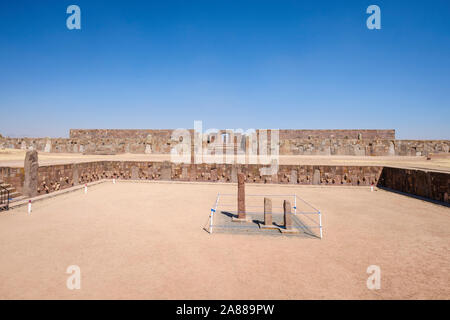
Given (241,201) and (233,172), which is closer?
(241,201)

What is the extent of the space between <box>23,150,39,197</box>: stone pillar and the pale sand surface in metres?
1.76

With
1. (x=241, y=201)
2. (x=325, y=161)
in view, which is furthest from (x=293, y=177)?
(x=241, y=201)

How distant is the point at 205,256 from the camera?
13.4 ft

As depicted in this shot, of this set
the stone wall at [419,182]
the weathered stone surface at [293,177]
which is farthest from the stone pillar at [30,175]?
the stone wall at [419,182]

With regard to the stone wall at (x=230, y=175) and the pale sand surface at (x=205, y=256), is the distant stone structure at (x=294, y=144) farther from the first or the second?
the pale sand surface at (x=205, y=256)

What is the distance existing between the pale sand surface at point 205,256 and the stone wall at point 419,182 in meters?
1.28

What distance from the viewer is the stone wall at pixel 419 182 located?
8156mm

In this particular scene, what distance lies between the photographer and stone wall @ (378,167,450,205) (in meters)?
8.16

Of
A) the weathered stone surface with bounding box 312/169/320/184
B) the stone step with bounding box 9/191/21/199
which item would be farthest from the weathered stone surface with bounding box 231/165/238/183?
the stone step with bounding box 9/191/21/199

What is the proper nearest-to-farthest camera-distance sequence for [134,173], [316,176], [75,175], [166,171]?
[75,175] < [316,176] < [166,171] < [134,173]

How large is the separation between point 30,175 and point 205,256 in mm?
8308

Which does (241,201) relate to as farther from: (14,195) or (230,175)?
(14,195)
